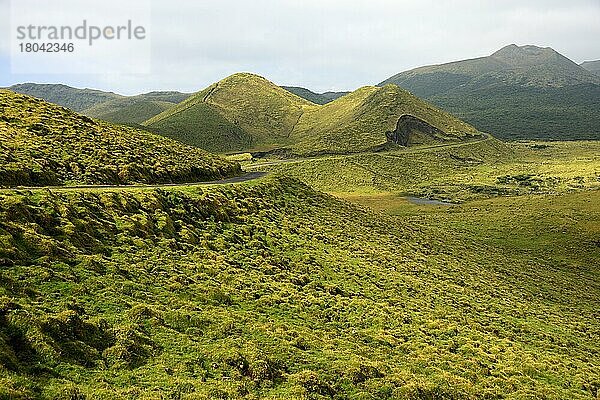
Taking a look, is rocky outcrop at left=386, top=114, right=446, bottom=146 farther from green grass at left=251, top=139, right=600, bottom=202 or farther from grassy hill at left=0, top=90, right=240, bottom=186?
grassy hill at left=0, top=90, right=240, bottom=186

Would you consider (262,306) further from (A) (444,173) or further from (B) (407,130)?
(B) (407,130)

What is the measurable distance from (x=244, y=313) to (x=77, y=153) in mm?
31274

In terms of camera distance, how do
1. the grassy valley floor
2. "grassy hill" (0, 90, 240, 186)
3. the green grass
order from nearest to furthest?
the grassy valley floor
"grassy hill" (0, 90, 240, 186)
the green grass

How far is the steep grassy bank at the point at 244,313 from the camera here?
670 inches

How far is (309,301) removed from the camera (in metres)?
29.3

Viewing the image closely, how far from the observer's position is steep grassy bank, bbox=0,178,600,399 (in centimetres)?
1702

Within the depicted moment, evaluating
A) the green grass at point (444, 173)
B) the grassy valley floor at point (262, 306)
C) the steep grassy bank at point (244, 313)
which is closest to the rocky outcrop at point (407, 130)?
the green grass at point (444, 173)

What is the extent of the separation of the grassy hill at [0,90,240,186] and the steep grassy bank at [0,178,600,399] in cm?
1030

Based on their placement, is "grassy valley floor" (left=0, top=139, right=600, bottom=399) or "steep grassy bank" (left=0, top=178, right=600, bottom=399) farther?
"grassy valley floor" (left=0, top=139, right=600, bottom=399)

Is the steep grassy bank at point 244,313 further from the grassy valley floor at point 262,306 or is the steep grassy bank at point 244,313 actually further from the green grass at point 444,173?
the green grass at point 444,173

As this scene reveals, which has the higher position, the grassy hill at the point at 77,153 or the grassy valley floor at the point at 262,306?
the grassy hill at the point at 77,153

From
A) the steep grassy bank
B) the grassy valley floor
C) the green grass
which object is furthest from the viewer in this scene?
the green grass

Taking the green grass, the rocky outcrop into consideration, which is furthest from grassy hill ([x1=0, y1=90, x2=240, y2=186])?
the rocky outcrop

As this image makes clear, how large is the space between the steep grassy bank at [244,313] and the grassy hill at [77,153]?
33.8 ft
